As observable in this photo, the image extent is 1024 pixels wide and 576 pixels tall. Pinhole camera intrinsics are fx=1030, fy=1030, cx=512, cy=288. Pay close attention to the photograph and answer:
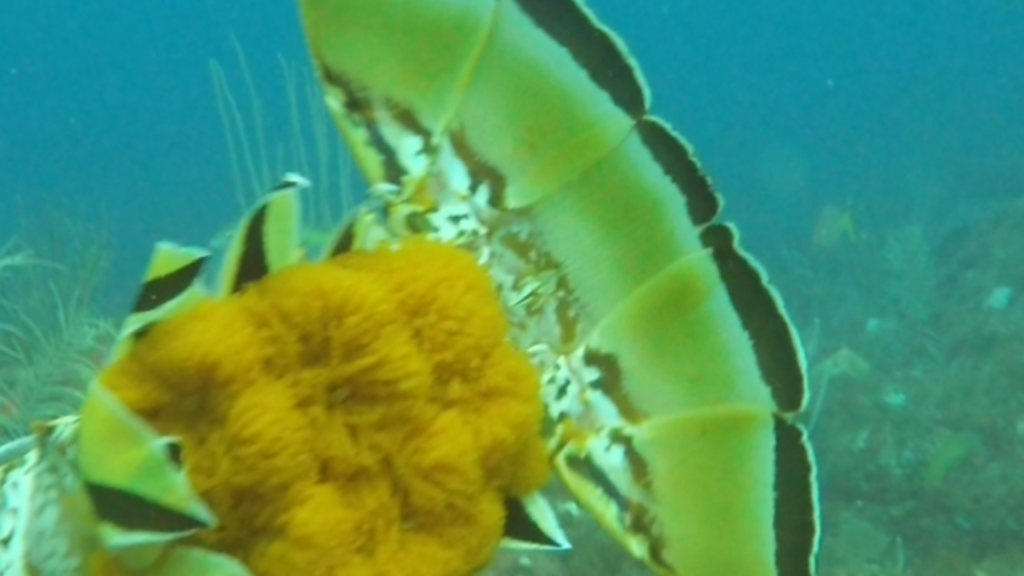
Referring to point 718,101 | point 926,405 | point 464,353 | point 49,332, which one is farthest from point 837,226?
point 718,101

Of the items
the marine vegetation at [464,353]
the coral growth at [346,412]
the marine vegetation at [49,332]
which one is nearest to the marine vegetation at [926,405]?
the marine vegetation at [49,332]

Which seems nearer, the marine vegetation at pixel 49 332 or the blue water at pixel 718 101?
the marine vegetation at pixel 49 332

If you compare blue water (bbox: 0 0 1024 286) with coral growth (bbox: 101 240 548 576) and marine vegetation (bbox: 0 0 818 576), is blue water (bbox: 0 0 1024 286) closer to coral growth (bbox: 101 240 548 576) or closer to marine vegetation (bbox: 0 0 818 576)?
marine vegetation (bbox: 0 0 818 576)

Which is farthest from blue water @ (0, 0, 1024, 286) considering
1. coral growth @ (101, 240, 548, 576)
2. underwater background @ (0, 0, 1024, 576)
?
coral growth @ (101, 240, 548, 576)

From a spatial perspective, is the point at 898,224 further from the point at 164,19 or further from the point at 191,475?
the point at 164,19

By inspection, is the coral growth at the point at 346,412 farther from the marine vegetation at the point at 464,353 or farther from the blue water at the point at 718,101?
the blue water at the point at 718,101

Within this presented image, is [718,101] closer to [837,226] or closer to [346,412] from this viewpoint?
[837,226]
